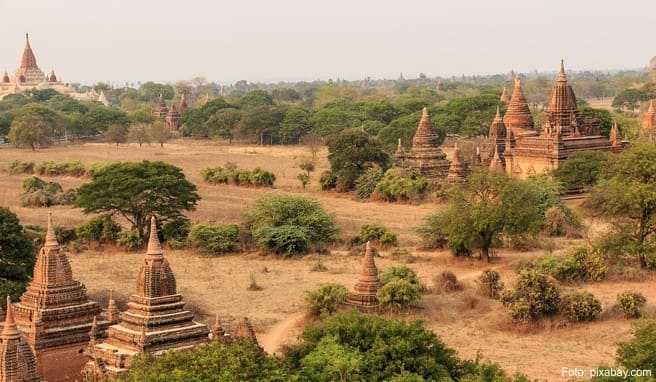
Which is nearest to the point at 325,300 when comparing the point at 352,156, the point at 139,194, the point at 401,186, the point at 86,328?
the point at 86,328

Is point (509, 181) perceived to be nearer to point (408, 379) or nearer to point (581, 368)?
point (581, 368)

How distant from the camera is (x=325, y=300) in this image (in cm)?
2462

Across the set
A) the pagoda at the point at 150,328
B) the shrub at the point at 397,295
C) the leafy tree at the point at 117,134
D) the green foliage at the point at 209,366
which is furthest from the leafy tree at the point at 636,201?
the leafy tree at the point at 117,134

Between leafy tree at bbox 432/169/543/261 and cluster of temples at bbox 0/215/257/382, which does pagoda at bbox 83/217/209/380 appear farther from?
leafy tree at bbox 432/169/543/261

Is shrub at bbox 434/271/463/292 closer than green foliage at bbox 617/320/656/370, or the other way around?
green foliage at bbox 617/320/656/370

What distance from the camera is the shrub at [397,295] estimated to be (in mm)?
24969

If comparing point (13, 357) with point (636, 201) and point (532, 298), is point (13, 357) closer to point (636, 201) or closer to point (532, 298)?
point (532, 298)

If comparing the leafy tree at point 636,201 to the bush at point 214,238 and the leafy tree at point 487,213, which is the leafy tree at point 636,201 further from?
the bush at point 214,238

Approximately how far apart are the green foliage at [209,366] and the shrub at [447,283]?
505 inches

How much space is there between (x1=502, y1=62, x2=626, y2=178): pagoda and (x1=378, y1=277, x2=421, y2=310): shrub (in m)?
21.4

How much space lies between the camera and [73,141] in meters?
89.3

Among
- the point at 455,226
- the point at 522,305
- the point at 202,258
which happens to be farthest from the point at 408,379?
the point at 202,258

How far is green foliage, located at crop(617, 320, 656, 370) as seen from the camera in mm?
16250

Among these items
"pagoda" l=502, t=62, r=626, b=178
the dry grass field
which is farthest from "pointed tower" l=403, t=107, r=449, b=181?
the dry grass field
